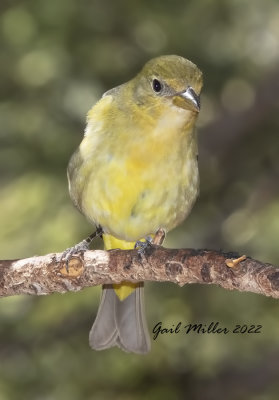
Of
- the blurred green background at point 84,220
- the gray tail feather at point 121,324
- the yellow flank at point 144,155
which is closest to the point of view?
the yellow flank at point 144,155

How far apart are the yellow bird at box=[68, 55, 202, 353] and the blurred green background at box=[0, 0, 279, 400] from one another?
74cm

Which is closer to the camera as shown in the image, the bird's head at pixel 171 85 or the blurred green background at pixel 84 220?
the bird's head at pixel 171 85

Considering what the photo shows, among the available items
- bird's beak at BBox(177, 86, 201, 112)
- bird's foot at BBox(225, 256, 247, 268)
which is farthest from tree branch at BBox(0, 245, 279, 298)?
bird's beak at BBox(177, 86, 201, 112)

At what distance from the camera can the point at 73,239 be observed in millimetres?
5480

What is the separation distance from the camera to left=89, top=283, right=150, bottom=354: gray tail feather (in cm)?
479

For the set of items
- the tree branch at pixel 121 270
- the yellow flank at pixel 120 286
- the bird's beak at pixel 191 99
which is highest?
the bird's beak at pixel 191 99

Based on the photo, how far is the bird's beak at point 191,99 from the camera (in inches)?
166

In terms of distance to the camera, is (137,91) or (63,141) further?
(63,141)

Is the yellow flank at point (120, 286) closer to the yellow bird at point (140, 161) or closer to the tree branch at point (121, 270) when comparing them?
the yellow bird at point (140, 161)

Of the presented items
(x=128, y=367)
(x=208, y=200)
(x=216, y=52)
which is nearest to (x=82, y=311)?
(x=128, y=367)

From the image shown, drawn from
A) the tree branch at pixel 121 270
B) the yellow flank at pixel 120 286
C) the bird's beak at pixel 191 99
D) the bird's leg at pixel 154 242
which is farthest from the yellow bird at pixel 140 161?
the tree branch at pixel 121 270

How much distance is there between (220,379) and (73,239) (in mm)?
1408

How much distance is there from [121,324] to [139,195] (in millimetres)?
832

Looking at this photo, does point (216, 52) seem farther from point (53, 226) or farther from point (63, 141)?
point (53, 226)
